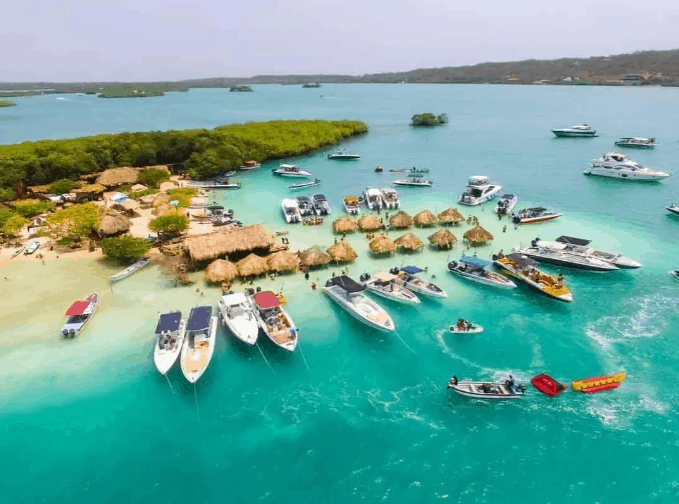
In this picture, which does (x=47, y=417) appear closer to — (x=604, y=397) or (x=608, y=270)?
(x=604, y=397)

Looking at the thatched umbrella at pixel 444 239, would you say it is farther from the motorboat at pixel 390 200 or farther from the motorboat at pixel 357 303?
the motorboat at pixel 390 200

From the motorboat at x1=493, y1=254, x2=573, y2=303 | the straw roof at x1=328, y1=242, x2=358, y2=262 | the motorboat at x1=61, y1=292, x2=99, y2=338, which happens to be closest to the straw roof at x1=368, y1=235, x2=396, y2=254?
the straw roof at x1=328, y1=242, x2=358, y2=262

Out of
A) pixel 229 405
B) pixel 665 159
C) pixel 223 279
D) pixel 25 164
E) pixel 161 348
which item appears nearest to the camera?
pixel 229 405

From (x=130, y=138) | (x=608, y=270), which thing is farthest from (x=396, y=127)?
(x=608, y=270)

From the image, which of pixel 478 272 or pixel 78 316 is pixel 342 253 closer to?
pixel 478 272

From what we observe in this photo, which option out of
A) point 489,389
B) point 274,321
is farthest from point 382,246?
point 489,389

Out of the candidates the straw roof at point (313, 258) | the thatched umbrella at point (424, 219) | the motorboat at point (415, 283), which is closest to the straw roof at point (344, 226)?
the thatched umbrella at point (424, 219)
